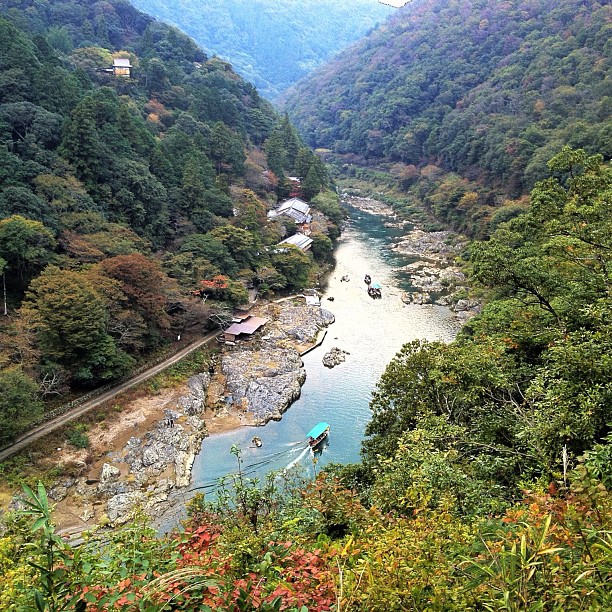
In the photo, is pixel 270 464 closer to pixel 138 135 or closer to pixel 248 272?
pixel 248 272

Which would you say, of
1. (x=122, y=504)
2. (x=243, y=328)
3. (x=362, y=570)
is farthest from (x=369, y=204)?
(x=362, y=570)

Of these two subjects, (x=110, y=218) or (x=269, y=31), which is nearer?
(x=110, y=218)

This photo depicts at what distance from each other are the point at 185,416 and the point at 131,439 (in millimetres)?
2002

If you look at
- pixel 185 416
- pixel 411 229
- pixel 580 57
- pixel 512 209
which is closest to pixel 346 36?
pixel 580 57

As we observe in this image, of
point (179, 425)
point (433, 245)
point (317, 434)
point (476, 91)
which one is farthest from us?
point (476, 91)

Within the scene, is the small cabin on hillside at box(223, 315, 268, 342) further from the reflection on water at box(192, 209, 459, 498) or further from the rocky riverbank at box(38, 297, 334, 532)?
the reflection on water at box(192, 209, 459, 498)

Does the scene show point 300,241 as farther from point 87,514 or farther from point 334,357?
point 87,514

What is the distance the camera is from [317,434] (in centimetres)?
1548

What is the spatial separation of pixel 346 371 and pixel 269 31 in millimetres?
128264

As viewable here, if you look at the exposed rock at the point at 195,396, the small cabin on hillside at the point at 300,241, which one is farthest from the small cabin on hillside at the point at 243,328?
the small cabin on hillside at the point at 300,241

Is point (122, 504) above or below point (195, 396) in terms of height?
below

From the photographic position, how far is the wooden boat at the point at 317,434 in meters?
15.3

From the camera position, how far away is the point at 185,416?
1634 cm

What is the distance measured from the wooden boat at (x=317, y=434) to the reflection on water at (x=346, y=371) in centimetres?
24
